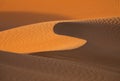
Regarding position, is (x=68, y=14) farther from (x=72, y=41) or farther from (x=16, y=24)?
(x=72, y=41)

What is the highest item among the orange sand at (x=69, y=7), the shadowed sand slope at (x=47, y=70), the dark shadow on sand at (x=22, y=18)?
the shadowed sand slope at (x=47, y=70)

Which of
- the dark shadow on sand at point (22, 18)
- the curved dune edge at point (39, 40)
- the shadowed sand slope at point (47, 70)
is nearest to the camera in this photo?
the shadowed sand slope at point (47, 70)

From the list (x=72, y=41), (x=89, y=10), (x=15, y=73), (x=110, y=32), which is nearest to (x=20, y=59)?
(x=15, y=73)

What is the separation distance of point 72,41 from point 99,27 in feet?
0.30

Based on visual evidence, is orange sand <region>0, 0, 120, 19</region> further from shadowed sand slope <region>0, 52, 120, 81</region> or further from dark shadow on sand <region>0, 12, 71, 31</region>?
shadowed sand slope <region>0, 52, 120, 81</region>

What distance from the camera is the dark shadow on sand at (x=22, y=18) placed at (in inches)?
49.3

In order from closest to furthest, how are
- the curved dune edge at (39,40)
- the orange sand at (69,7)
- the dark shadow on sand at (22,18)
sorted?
the curved dune edge at (39,40) < the orange sand at (69,7) < the dark shadow on sand at (22,18)

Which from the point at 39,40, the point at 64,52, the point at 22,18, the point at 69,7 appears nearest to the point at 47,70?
the point at 64,52

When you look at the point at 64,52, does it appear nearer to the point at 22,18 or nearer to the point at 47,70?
the point at 47,70

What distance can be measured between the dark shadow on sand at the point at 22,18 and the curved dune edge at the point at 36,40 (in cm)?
51

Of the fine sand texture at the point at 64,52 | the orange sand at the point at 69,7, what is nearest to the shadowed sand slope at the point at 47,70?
the fine sand texture at the point at 64,52

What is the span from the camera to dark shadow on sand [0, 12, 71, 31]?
4.11ft

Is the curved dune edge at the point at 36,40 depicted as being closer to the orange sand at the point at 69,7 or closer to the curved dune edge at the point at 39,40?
the curved dune edge at the point at 39,40

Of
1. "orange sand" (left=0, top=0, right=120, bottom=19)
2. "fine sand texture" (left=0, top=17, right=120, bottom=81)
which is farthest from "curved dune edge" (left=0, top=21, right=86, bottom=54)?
"orange sand" (left=0, top=0, right=120, bottom=19)
